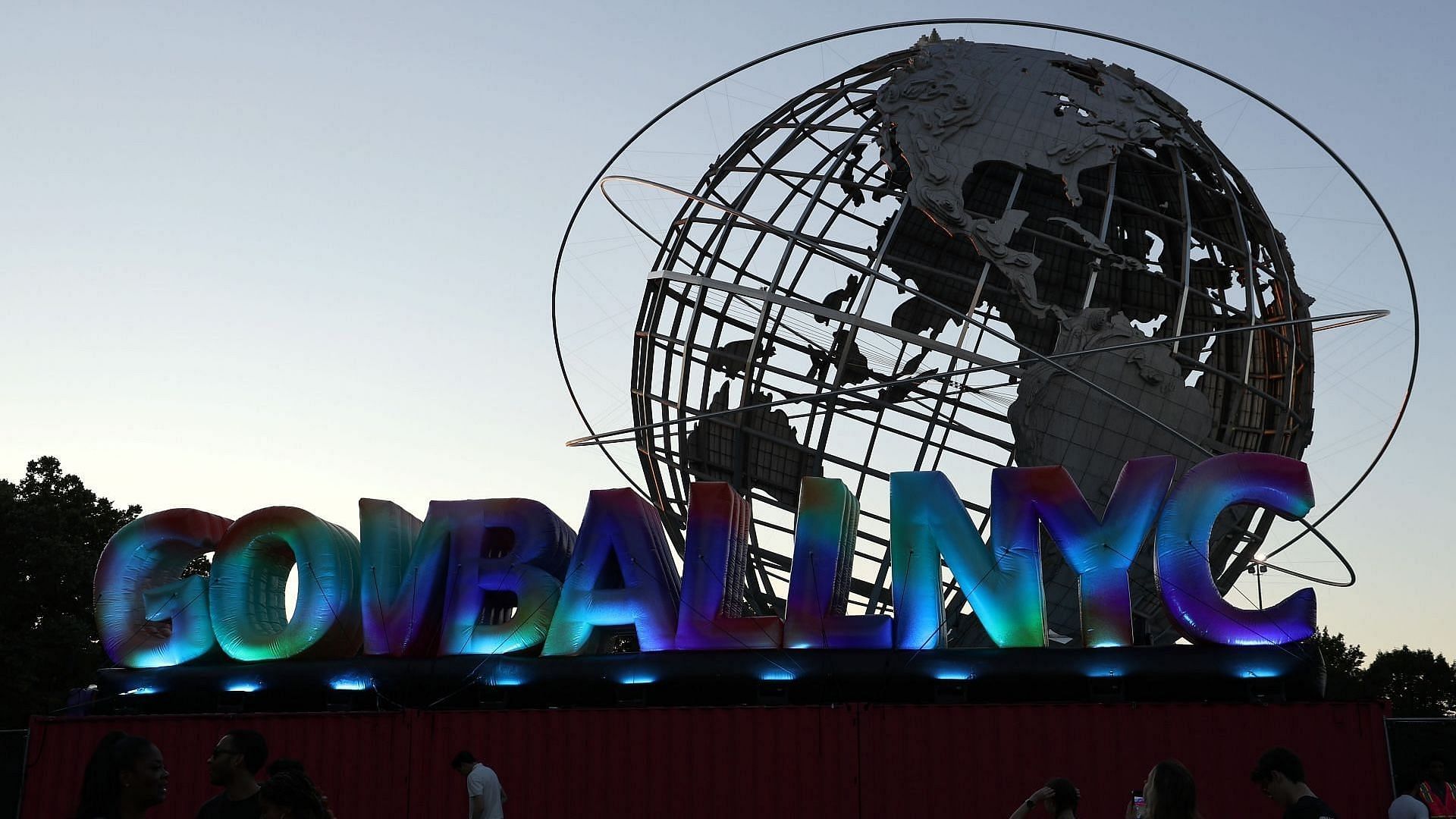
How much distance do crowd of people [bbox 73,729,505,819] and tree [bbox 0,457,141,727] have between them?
27.6 metres

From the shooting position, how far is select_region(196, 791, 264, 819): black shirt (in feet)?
18.9

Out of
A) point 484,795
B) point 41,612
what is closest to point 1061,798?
point 484,795

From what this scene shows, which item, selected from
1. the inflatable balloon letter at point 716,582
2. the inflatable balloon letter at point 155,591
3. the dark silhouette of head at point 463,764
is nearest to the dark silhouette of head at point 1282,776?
the dark silhouette of head at point 463,764

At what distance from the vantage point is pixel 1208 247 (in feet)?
61.4

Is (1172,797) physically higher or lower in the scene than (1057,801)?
higher

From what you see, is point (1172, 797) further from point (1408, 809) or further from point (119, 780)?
point (1408, 809)

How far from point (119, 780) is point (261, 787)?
81 cm

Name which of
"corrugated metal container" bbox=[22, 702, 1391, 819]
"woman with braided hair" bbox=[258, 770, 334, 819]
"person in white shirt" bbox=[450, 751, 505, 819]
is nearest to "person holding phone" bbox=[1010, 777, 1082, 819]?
"woman with braided hair" bbox=[258, 770, 334, 819]

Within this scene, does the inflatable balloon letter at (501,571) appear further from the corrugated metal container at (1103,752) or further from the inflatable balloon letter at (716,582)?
the corrugated metal container at (1103,752)

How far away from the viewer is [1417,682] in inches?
2087

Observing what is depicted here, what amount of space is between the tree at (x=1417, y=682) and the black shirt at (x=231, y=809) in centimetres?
5351

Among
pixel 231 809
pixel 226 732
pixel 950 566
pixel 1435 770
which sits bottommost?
pixel 1435 770

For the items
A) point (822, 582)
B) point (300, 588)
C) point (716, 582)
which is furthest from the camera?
point (300, 588)

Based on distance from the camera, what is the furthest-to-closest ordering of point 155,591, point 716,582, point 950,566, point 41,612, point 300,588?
point 41,612
point 155,591
point 300,588
point 716,582
point 950,566
